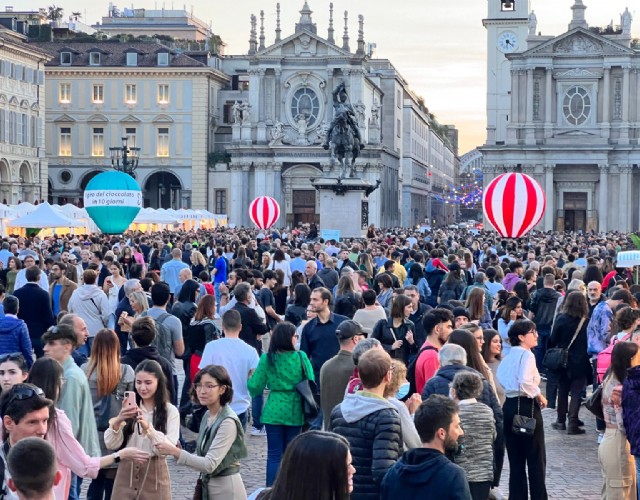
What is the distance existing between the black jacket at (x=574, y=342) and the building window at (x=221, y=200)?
73850mm

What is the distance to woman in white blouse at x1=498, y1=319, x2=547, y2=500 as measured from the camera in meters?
10.6

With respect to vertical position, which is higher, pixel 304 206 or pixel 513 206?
pixel 304 206

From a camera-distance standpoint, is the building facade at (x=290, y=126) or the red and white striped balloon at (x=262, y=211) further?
the building facade at (x=290, y=126)

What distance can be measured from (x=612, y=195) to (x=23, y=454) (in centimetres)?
7989

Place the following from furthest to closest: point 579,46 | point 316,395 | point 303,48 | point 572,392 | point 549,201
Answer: point 303,48
point 579,46
point 549,201
point 572,392
point 316,395

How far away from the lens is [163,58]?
8669 cm

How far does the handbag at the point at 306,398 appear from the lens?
1082cm

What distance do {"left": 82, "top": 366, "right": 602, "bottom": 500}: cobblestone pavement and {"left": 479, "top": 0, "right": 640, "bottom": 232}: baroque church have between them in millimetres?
68384

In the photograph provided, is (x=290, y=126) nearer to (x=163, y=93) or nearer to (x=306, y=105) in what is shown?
(x=306, y=105)

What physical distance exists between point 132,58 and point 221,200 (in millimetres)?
11883

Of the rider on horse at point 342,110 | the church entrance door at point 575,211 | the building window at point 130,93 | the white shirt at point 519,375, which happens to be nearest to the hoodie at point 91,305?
the white shirt at point 519,375

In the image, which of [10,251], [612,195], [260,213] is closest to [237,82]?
[612,195]

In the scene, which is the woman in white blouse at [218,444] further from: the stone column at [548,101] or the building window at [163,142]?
the building window at [163,142]

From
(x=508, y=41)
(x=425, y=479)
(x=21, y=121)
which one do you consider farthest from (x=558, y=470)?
(x=508, y=41)
